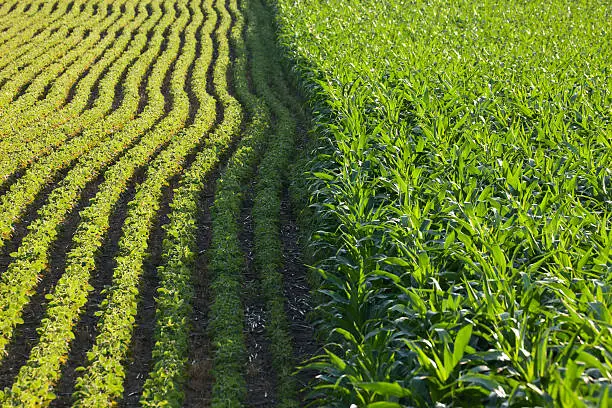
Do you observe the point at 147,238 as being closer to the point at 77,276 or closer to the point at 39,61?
the point at 77,276

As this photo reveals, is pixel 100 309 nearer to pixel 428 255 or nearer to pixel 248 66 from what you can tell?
pixel 428 255

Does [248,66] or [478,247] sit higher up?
[478,247]

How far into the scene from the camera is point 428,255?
18.1ft

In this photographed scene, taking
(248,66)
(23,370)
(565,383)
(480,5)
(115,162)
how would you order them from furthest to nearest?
(480,5)
(248,66)
(115,162)
(23,370)
(565,383)

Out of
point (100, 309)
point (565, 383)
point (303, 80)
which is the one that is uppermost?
point (565, 383)

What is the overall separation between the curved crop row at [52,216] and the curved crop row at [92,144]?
0.06 ft

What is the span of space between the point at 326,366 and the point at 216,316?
2.15 metres

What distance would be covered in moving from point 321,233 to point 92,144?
5480 millimetres

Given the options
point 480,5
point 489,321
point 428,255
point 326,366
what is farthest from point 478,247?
point 480,5

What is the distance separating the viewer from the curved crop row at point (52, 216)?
251 inches

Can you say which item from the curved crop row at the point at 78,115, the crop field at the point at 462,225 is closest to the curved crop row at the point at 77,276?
the curved crop row at the point at 78,115

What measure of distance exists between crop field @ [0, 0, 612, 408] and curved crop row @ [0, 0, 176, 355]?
0.04 m

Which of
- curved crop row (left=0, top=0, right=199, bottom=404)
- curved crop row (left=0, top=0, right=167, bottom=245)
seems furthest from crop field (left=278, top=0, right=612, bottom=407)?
curved crop row (left=0, top=0, right=167, bottom=245)

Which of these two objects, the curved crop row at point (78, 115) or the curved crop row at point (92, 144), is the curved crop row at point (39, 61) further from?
the curved crop row at point (92, 144)
